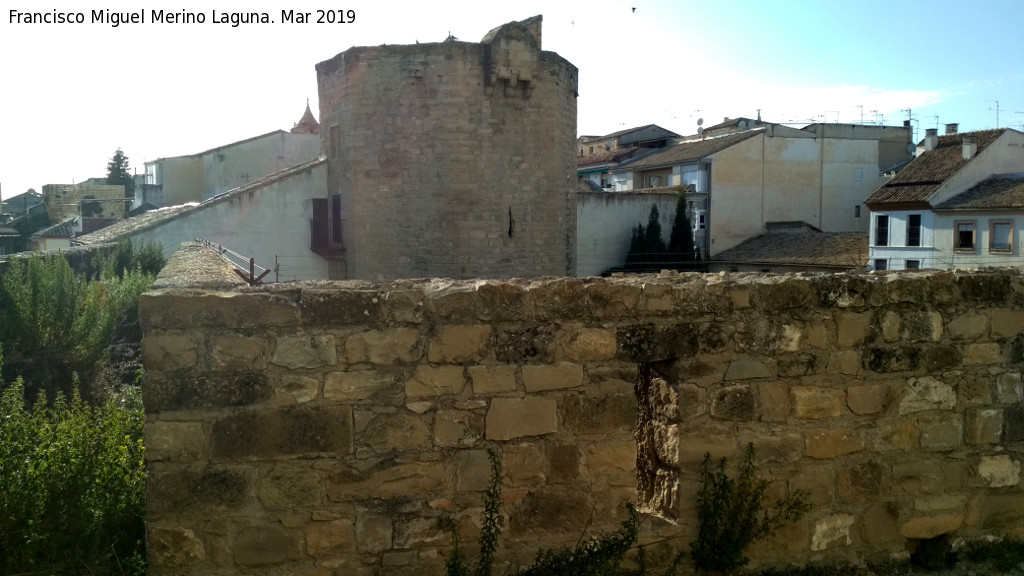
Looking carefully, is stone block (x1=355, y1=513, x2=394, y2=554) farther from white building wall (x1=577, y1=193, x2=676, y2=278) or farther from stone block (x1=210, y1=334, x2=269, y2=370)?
white building wall (x1=577, y1=193, x2=676, y2=278)

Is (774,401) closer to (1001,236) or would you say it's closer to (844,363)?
(844,363)

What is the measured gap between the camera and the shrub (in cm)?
362

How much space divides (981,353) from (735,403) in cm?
140

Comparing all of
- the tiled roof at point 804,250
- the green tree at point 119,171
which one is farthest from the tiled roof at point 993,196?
the green tree at point 119,171

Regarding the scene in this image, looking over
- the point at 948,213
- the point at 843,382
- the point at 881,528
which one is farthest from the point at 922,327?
the point at 948,213

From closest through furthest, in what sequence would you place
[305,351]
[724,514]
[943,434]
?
[305,351], [724,514], [943,434]

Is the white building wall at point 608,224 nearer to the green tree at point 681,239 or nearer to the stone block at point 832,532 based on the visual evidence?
the green tree at point 681,239

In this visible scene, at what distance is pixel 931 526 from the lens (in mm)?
3992

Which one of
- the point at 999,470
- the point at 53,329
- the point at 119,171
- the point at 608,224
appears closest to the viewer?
the point at 999,470

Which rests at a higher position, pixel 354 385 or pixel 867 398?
pixel 354 385

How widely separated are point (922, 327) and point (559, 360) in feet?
6.12

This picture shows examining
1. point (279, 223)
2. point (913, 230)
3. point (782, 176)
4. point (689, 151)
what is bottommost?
point (913, 230)

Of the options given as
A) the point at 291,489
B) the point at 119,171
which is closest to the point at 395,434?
the point at 291,489

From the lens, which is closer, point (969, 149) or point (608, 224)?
point (969, 149)
